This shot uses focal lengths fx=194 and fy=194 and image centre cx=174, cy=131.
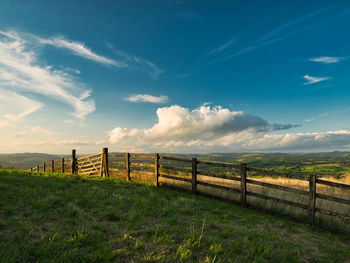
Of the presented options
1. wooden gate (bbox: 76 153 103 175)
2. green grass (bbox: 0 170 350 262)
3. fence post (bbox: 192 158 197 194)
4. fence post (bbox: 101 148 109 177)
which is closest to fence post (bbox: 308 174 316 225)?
green grass (bbox: 0 170 350 262)

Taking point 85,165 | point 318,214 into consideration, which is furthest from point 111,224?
point 85,165

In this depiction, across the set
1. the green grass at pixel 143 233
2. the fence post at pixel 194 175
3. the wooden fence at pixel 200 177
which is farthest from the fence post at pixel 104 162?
the fence post at pixel 194 175

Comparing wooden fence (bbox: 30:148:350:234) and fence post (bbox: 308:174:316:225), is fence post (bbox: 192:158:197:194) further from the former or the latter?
fence post (bbox: 308:174:316:225)

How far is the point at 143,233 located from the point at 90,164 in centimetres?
1334

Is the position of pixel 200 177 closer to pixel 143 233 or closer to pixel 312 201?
pixel 312 201

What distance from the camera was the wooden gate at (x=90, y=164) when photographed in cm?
1565

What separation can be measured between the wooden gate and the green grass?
25.5 ft

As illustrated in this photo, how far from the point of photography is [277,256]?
13.9ft

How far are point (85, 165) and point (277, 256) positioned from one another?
1666 cm

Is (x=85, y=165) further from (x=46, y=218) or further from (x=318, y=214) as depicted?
(x=318, y=214)

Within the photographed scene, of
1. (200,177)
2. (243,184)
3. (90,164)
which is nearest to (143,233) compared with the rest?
(243,184)

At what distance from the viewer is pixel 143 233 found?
4863 millimetres

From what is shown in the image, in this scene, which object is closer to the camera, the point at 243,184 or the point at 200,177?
the point at 243,184

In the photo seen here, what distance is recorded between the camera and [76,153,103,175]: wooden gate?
51.3ft
